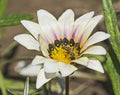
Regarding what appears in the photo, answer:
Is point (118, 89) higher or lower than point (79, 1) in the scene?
lower

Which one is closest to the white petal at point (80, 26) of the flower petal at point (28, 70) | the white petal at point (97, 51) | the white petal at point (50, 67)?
the white petal at point (97, 51)

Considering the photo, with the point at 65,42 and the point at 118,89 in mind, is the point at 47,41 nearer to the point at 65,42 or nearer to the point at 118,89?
the point at 65,42

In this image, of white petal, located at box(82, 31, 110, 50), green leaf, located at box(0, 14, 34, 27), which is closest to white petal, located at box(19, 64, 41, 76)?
green leaf, located at box(0, 14, 34, 27)

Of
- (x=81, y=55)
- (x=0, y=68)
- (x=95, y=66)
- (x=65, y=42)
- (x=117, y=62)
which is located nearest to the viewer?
(x=95, y=66)

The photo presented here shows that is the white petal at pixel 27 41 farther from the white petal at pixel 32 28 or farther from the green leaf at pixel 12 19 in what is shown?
the green leaf at pixel 12 19

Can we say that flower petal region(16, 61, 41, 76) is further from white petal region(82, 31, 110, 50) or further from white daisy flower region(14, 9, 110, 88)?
white petal region(82, 31, 110, 50)

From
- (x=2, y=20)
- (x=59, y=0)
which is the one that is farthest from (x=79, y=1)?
(x=2, y=20)
